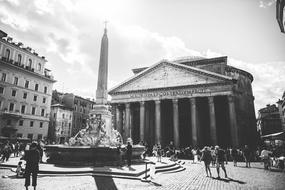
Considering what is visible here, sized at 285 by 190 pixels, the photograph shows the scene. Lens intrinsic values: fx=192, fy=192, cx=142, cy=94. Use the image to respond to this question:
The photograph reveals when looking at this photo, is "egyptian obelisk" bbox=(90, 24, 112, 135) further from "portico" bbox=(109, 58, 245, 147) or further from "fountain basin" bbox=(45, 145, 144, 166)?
"portico" bbox=(109, 58, 245, 147)

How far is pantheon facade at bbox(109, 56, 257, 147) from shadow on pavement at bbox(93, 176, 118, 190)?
18.3 metres

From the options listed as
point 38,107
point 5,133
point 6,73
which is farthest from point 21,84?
point 5,133

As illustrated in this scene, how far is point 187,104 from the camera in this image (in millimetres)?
30797

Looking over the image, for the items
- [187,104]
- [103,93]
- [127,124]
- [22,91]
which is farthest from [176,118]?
[22,91]

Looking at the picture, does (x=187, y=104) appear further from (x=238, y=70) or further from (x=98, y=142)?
(x=98, y=142)

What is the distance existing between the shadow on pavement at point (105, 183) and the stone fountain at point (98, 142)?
1.93 m

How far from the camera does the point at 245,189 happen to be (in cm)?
681

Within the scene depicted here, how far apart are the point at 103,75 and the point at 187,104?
857 inches

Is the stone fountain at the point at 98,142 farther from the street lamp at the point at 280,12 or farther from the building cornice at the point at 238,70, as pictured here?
the building cornice at the point at 238,70

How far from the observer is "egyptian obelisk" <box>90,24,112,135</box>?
10.6 metres

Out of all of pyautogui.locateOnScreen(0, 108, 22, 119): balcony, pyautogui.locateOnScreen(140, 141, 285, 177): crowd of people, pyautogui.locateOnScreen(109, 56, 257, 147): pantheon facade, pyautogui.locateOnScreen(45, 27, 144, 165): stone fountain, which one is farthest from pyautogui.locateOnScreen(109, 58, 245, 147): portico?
pyautogui.locateOnScreen(45, 27, 144, 165): stone fountain

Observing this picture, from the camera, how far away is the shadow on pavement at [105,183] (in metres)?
6.04

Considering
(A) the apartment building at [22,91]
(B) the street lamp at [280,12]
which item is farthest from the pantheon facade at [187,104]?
(A) the apartment building at [22,91]

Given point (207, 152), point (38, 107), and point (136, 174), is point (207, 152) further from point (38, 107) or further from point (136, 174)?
point (38, 107)
